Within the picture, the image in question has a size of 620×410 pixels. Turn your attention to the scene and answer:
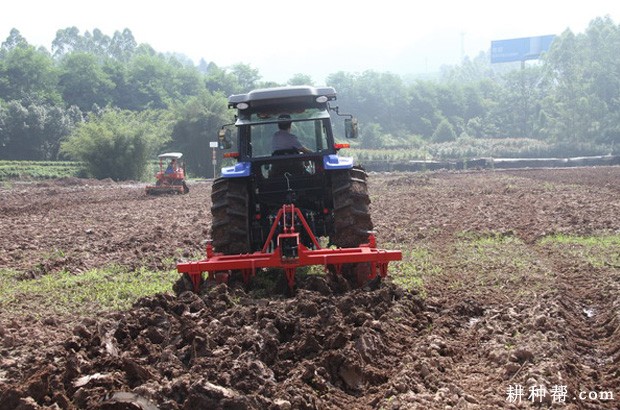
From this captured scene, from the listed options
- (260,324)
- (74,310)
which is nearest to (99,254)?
(74,310)

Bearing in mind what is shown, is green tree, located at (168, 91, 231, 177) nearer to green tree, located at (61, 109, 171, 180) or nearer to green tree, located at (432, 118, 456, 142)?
green tree, located at (61, 109, 171, 180)

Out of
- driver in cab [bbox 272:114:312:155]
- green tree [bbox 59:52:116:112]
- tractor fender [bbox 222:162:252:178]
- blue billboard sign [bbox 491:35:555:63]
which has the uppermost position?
blue billboard sign [bbox 491:35:555:63]

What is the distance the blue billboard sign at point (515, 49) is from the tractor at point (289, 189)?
106 m

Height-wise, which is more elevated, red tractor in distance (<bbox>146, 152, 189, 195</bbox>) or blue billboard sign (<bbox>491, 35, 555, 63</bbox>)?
blue billboard sign (<bbox>491, 35, 555, 63</bbox>)

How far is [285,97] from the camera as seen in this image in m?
10.3

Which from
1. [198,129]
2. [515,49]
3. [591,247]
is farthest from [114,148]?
[515,49]

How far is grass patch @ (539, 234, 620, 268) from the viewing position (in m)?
11.7

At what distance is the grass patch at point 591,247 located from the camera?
11.7 metres

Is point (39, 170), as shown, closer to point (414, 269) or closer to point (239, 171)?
point (414, 269)

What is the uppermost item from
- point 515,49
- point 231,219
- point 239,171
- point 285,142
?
point 515,49

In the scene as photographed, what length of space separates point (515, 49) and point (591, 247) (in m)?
105

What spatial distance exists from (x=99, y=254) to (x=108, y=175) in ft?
126

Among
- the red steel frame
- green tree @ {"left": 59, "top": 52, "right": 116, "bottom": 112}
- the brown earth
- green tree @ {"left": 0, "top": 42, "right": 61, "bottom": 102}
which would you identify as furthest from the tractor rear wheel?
green tree @ {"left": 59, "top": 52, "right": 116, "bottom": 112}

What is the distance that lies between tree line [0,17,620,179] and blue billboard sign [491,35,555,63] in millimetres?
4070
